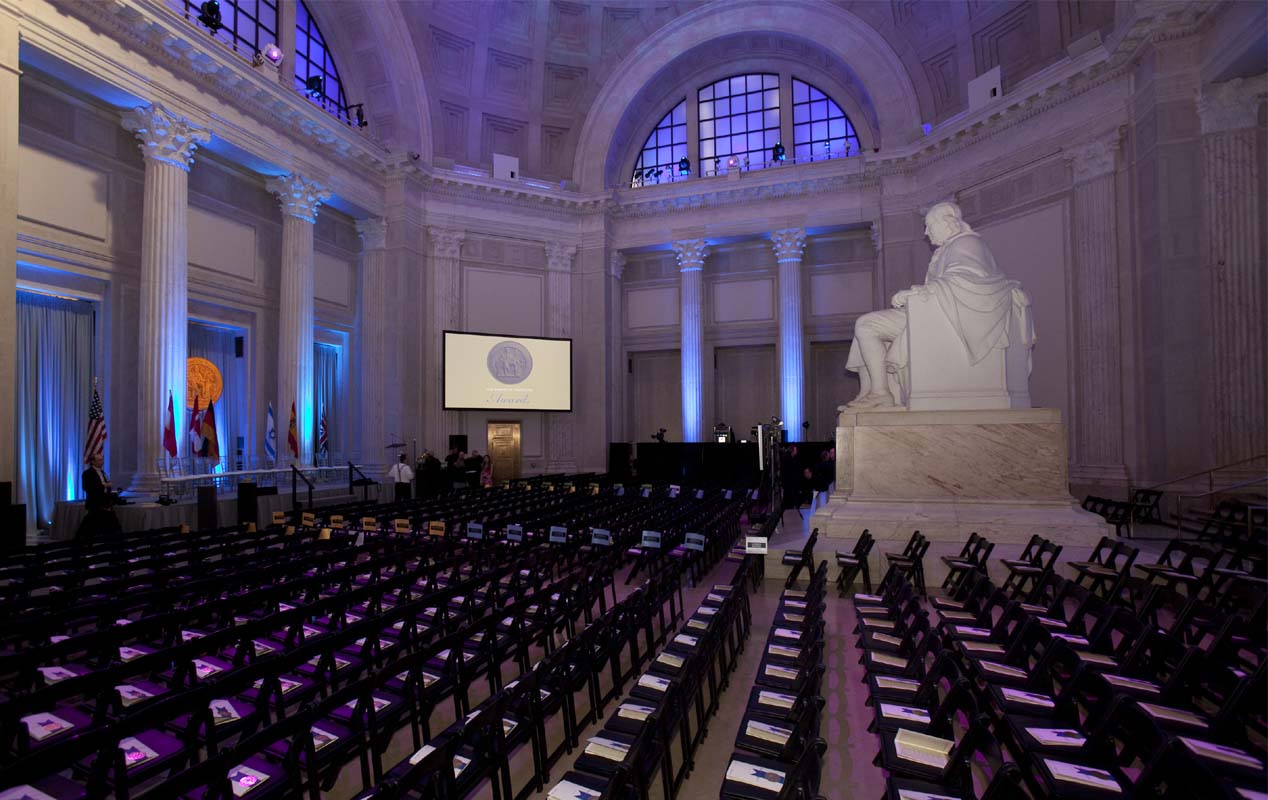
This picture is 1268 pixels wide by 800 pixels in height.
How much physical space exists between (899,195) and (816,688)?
62.8ft

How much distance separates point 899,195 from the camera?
19359 millimetres

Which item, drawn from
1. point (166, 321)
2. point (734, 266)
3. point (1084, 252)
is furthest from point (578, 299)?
point (1084, 252)

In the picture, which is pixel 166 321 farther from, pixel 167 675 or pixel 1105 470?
pixel 1105 470

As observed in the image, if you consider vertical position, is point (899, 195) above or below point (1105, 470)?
above

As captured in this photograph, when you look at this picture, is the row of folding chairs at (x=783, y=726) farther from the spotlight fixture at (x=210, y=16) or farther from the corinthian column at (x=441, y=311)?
the spotlight fixture at (x=210, y=16)

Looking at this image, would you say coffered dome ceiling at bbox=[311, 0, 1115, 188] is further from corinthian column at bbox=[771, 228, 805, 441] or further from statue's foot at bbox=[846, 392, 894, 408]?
statue's foot at bbox=[846, 392, 894, 408]

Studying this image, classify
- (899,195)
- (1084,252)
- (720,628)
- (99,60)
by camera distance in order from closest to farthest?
(720,628)
(99,60)
(1084,252)
(899,195)

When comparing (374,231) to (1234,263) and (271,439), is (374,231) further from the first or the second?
(1234,263)

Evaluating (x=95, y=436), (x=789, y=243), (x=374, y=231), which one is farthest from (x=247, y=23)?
(x=789, y=243)

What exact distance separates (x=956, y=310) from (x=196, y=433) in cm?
1508

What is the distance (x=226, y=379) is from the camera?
16625mm

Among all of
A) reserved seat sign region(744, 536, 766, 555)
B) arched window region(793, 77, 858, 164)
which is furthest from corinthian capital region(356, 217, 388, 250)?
reserved seat sign region(744, 536, 766, 555)

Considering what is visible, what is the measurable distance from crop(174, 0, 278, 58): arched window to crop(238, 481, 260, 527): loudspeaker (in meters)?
10.4

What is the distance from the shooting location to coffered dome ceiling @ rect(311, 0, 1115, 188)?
18.6 metres
